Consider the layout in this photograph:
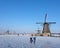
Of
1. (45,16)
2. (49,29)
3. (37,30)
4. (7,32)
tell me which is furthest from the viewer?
(7,32)

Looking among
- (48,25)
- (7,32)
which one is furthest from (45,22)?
(7,32)

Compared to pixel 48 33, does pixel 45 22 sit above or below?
above

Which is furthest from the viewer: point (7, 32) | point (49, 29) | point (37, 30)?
point (7, 32)

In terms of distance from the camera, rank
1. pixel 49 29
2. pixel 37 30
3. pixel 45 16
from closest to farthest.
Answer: pixel 49 29, pixel 45 16, pixel 37 30

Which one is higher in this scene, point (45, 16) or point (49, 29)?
point (45, 16)

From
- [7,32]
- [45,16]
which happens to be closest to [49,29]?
[45,16]

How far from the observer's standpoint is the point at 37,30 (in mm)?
87062

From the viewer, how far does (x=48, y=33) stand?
64812 mm

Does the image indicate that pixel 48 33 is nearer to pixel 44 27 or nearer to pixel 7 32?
pixel 44 27

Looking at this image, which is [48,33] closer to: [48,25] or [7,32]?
[48,25]

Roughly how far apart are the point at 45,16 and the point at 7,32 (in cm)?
12415

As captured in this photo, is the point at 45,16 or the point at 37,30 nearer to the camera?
the point at 45,16

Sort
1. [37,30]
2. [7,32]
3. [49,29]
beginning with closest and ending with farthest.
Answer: [49,29] → [37,30] → [7,32]

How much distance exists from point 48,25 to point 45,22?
264 centimetres
